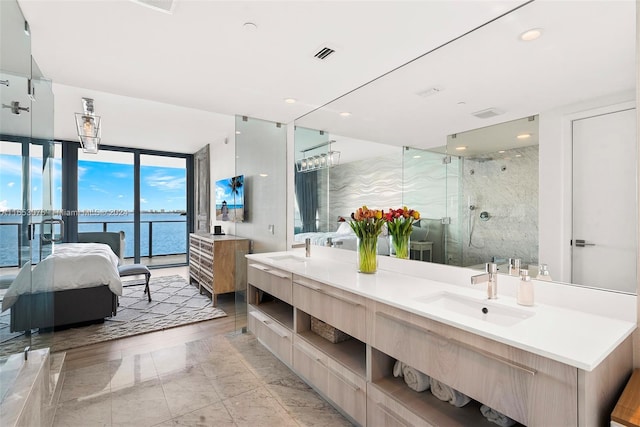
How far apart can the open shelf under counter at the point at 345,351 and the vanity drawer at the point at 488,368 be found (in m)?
0.35

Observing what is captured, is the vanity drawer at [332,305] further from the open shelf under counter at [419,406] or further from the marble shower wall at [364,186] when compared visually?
the marble shower wall at [364,186]

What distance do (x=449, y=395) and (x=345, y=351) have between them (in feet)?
2.31

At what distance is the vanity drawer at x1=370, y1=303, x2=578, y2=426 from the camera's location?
0.99 meters

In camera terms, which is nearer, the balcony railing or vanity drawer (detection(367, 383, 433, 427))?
vanity drawer (detection(367, 383, 433, 427))

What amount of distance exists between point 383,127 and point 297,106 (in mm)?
1020

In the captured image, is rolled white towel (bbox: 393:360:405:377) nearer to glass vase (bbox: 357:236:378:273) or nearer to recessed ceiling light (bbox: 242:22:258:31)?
glass vase (bbox: 357:236:378:273)

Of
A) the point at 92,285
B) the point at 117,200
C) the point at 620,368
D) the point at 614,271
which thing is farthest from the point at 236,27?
the point at 117,200

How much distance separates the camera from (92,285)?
11.3ft

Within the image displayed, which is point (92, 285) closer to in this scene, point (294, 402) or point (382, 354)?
point (294, 402)

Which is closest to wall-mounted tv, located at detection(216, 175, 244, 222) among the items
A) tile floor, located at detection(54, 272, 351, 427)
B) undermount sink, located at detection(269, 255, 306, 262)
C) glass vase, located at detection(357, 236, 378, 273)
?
undermount sink, located at detection(269, 255, 306, 262)

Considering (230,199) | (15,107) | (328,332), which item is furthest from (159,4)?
(230,199)

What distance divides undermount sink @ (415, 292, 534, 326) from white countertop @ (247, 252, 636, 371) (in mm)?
20

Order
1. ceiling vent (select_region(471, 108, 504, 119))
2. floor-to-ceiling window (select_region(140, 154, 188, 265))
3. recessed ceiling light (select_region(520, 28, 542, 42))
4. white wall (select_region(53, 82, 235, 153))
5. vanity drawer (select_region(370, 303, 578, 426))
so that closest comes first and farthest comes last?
vanity drawer (select_region(370, 303, 578, 426)) < recessed ceiling light (select_region(520, 28, 542, 42)) < ceiling vent (select_region(471, 108, 504, 119)) < white wall (select_region(53, 82, 235, 153)) < floor-to-ceiling window (select_region(140, 154, 188, 265))

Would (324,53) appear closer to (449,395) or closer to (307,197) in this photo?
(307,197)
